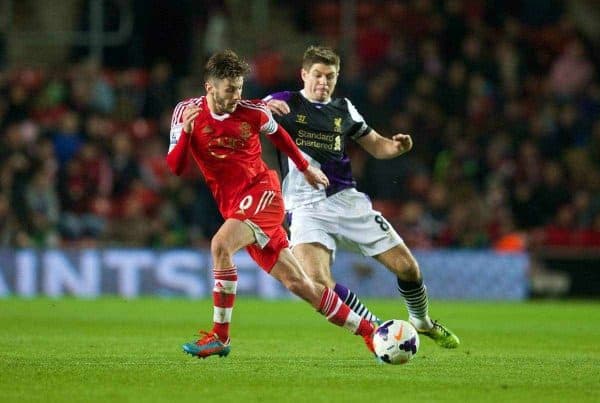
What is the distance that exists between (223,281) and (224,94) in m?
1.25

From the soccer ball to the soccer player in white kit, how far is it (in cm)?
109

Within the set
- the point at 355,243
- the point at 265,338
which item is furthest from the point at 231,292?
the point at 265,338

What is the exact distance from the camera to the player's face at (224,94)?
8.20 m

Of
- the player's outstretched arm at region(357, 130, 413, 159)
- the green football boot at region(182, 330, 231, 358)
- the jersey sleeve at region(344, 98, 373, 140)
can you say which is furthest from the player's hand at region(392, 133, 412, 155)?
the green football boot at region(182, 330, 231, 358)

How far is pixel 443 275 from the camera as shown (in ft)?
60.4

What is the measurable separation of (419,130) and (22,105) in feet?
20.0

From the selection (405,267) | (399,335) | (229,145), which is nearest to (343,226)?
(405,267)

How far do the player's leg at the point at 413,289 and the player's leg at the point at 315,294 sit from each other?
37.9 inches

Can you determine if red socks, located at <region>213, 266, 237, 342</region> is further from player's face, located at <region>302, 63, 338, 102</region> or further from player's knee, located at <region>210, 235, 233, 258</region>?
player's face, located at <region>302, 63, 338, 102</region>

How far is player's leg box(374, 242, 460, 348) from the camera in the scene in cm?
932

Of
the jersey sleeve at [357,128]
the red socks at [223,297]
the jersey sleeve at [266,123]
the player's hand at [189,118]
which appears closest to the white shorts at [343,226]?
the jersey sleeve at [357,128]

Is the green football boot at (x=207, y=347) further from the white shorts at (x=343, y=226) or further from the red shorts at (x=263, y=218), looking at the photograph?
the white shorts at (x=343, y=226)

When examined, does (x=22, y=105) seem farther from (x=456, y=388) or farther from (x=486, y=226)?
(x=456, y=388)

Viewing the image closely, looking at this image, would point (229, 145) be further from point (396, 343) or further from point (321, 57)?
point (396, 343)
